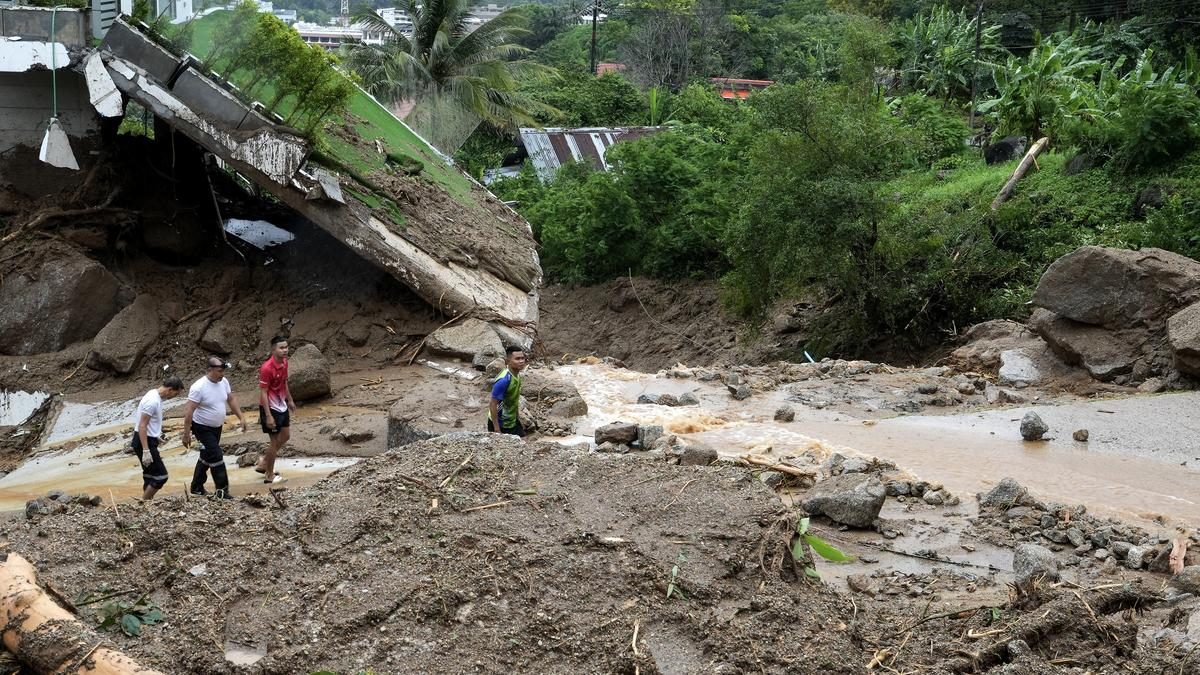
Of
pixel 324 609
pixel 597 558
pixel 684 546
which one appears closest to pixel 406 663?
pixel 324 609

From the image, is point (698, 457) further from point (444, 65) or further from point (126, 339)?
point (444, 65)

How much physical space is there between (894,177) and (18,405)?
12.6m

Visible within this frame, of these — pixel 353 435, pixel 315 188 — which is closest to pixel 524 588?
pixel 353 435

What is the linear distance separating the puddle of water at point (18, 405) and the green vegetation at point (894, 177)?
10266mm

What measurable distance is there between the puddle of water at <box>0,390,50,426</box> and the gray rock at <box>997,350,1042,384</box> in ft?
38.2

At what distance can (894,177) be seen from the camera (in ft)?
59.0

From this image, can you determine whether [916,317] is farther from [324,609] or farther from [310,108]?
[324,609]

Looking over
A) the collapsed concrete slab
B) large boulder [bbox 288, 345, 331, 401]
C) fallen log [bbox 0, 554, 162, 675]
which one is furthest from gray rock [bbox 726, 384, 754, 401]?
fallen log [bbox 0, 554, 162, 675]

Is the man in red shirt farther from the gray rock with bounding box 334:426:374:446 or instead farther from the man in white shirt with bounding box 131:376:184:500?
the gray rock with bounding box 334:426:374:446

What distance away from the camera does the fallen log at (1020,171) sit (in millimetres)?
22016

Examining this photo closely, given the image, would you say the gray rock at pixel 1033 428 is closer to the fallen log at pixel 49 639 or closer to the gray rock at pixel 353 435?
the gray rock at pixel 353 435

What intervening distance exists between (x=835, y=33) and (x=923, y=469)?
36.9 meters

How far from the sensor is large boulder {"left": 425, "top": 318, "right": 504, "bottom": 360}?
14.3 m

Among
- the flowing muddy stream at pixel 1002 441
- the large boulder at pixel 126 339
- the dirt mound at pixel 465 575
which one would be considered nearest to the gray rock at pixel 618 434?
the flowing muddy stream at pixel 1002 441
